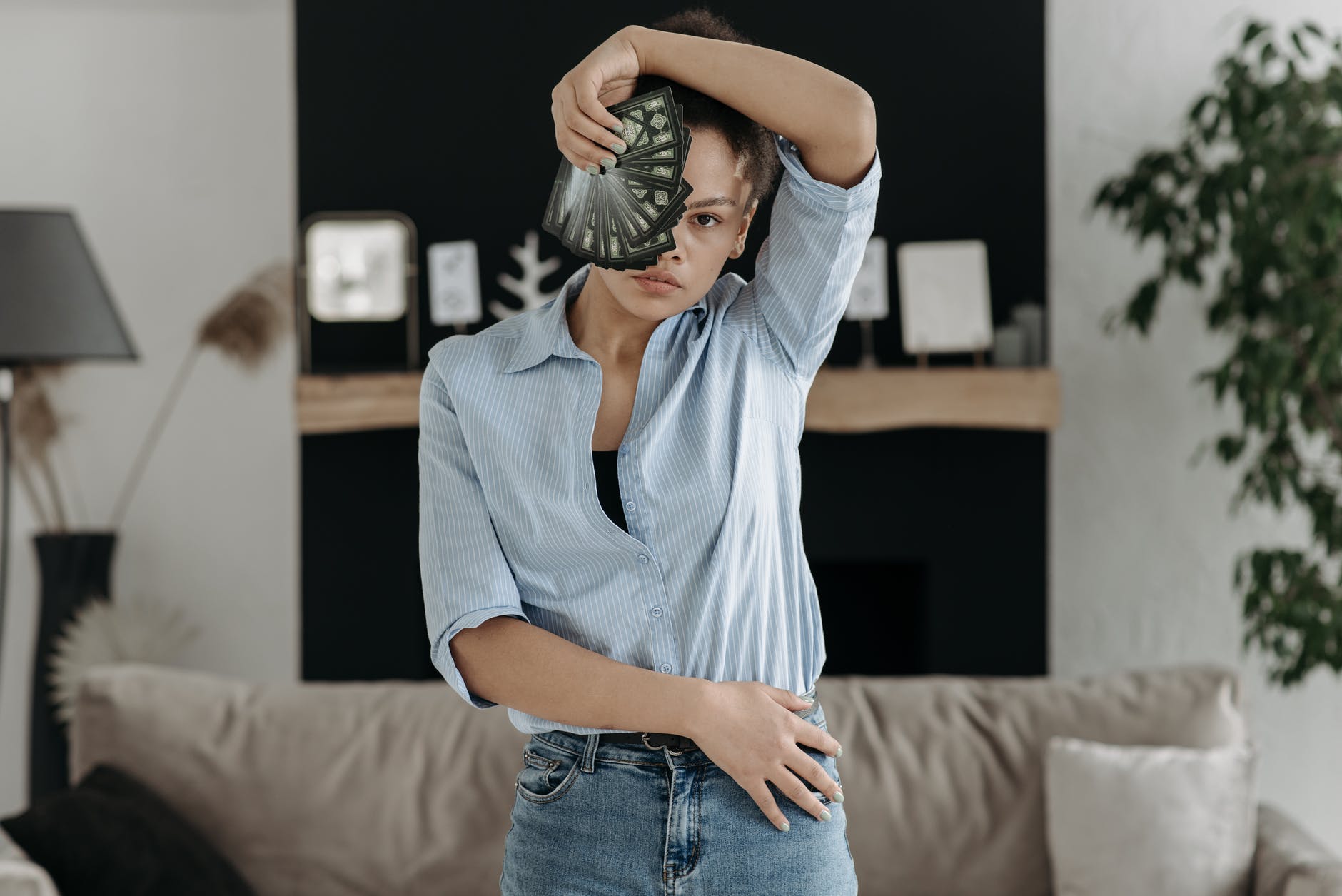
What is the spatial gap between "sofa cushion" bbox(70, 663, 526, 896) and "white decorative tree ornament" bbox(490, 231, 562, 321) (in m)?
1.29

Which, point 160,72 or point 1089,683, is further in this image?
point 160,72

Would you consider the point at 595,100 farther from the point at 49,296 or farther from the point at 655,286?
the point at 49,296

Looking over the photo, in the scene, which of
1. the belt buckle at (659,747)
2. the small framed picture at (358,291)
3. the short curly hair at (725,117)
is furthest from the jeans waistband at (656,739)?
the small framed picture at (358,291)

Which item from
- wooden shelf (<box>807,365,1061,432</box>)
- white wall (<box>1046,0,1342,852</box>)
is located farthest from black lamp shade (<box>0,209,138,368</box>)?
white wall (<box>1046,0,1342,852</box>)

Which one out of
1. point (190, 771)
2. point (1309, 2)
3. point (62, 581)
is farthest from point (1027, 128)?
point (62, 581)

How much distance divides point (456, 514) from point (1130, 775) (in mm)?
1772

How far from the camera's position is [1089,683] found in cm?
259

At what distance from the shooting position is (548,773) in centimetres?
96

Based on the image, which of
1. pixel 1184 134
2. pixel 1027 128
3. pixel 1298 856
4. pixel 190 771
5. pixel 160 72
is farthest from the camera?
pixel 160 72

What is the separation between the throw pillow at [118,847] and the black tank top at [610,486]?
1659 mm

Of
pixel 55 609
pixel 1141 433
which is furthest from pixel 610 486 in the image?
pixel 55 609

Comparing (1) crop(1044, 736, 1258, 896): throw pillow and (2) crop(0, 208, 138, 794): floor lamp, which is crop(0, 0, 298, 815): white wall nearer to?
(2) crop(0, 208, 138, 794): floor lamp

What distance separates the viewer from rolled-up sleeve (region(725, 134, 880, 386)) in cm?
92

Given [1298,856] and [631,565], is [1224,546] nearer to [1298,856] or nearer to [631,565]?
[1298,856]
